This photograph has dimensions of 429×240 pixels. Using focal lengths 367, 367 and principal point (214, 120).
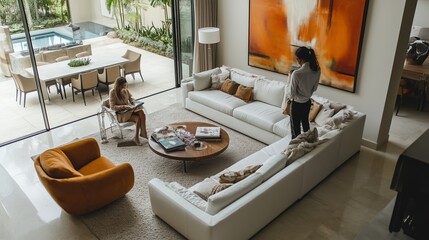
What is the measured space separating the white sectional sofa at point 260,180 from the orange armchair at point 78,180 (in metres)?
0.50

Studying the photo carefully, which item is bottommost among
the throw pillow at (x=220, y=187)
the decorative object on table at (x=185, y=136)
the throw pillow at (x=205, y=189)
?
the decorative object on table at (x=185, y=136)

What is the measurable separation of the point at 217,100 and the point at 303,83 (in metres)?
2.15

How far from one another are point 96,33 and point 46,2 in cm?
231

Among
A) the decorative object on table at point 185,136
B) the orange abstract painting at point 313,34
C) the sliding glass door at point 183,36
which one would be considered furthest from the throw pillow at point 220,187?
the sliding glass door at point 183,36

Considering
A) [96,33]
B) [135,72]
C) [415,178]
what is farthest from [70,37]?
[415,178]

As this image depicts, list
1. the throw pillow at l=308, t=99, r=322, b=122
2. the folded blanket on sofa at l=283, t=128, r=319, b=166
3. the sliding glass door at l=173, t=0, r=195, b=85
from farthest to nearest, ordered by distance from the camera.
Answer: the sliding glass door at l=173, t=0, r=195, b=85 < the throw pillow at l=308, t=99, r=322, b=122 < the folded blanket on sofa at l=283, t=128, r=319, b=166

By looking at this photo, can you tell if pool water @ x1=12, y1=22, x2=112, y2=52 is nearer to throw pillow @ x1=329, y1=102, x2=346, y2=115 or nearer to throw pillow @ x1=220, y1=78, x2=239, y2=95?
throw pillow @ x1=220, y1=78, x2=239, y2=95

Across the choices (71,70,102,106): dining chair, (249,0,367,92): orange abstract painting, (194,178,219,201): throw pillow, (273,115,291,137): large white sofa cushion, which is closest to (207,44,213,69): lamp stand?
(249,0,367,92): orange abstract painting

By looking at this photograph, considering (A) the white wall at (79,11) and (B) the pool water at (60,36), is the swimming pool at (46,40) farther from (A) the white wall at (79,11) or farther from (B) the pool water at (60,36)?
(A) the white wall at (79,11)

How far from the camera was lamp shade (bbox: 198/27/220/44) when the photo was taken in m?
7.39

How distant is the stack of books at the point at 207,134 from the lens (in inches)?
218

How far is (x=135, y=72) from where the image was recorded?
29.3ft

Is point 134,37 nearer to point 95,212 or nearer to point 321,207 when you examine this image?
point 95,212

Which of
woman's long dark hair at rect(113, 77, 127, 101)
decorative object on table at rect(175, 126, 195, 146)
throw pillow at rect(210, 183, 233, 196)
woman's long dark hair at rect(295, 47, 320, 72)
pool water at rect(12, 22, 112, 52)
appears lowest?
decorative object on table at rect(175, 126, 195, 146)
